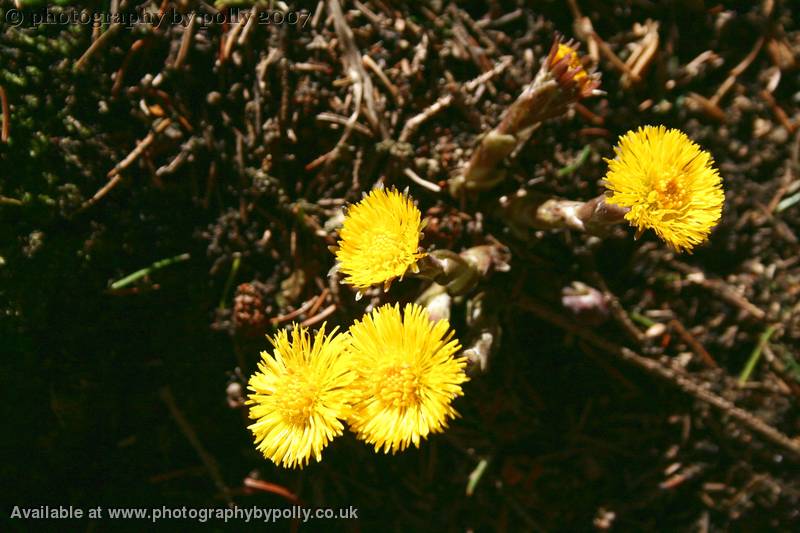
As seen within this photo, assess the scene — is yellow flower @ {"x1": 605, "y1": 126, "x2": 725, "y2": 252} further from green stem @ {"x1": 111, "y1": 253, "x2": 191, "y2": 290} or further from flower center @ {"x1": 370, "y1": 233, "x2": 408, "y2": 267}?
green stem @ {"x1": 111, "y1": 253, "x2": 191, "y2": 290}

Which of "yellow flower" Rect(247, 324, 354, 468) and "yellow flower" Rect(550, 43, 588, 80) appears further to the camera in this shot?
"yellow flower" Rect(550, 43, 588, 80)

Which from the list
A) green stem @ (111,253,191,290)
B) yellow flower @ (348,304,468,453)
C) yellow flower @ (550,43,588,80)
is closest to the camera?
yellow flower @ (348,304,468,453)

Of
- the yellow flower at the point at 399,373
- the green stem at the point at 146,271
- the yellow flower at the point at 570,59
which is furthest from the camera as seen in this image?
the green stem at the point at 146,271

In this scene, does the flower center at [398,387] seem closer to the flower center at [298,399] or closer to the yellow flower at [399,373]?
the yellow flower at [399,373]

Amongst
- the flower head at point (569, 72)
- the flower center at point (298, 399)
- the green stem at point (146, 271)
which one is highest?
the flower head at point (569, 72)

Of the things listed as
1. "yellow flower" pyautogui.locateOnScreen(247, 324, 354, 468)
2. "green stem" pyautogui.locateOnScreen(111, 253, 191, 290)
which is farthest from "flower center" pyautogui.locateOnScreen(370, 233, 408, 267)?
"green stem" pyautogui.locateOnScreen(111, 253, 191, 290)

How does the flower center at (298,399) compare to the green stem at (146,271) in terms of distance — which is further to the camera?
the green stem at (146,271)

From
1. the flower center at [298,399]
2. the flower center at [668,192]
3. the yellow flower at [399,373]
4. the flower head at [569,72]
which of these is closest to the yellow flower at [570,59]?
the flower head at [569,72]

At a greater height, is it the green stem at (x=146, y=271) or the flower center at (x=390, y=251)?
the green stem at (x=146, y=271)

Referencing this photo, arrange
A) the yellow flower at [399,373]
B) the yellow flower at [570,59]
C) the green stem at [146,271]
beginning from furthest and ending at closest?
the green stem at [146,271] < the yellow flower at [570,59] < the yellow flower at [399,373]
